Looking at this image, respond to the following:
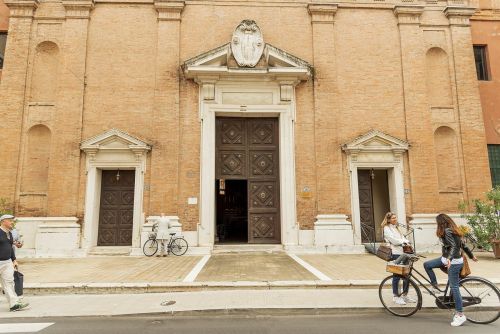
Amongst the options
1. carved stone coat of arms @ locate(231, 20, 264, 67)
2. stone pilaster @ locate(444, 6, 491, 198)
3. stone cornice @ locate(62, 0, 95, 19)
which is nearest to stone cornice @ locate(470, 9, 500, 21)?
stone pilaster @ locate(444, 6, 491, 198)

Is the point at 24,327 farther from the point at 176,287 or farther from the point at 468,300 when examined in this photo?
the point at 468,300

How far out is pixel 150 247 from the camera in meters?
12.9

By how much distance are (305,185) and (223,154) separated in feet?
11.5

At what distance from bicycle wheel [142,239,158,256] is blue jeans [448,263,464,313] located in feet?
32.2

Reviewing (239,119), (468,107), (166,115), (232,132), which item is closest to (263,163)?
(232,132)

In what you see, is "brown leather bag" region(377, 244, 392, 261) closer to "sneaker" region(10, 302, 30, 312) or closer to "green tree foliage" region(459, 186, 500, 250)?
"sneaker" region(10, 302, 30, 312)

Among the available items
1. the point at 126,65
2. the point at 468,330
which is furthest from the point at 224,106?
the point at 468,330

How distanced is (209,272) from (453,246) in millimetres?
5863

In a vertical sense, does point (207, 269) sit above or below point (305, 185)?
below

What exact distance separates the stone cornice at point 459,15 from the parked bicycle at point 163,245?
14.3m

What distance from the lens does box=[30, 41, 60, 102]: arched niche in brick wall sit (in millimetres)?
14289

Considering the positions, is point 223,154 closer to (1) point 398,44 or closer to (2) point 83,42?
(2) point 83,42

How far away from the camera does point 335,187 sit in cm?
1388

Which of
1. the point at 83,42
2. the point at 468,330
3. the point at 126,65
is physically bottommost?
the point at 468,330
